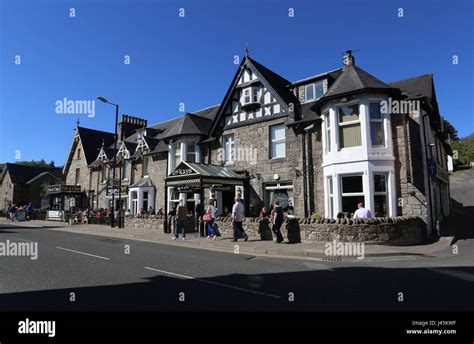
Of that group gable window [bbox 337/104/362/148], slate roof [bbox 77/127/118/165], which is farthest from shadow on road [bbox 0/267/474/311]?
slate roof [bbox 77/127/118/165]

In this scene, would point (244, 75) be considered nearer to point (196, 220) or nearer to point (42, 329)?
point (196, 220)

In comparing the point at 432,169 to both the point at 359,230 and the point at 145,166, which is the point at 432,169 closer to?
the point at 359,230

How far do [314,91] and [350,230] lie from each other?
973cm

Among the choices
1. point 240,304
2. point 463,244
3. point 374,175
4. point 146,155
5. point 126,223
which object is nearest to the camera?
point 240,304

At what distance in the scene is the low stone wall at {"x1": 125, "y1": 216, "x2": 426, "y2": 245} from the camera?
12086mm

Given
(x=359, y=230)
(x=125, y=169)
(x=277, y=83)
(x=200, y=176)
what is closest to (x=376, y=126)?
(x=359, y=230)

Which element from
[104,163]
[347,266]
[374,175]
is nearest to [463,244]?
[374,175]

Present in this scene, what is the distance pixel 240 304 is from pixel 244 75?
17411 mm

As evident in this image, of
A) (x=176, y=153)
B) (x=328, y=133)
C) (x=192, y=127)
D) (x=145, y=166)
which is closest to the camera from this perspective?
(x=328, y=133)

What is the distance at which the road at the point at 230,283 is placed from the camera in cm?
533

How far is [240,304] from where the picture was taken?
5.32 m

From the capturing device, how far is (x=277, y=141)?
18.8 m

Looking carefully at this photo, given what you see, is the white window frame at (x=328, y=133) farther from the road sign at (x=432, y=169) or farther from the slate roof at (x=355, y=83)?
the road sign at (x=432, y=169)

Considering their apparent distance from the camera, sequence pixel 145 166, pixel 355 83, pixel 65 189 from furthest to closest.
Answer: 1. pixel 65 189
2. pixel 145 166
3. pixel 355 83
